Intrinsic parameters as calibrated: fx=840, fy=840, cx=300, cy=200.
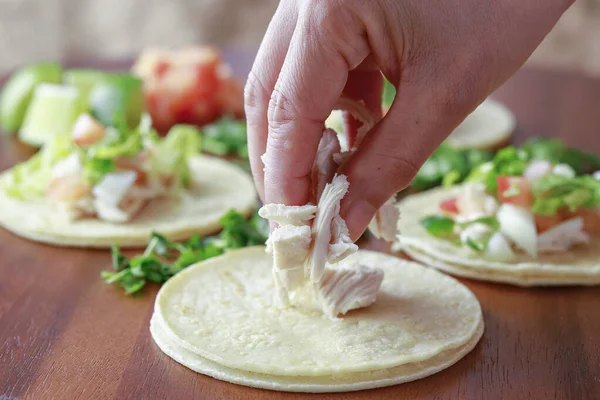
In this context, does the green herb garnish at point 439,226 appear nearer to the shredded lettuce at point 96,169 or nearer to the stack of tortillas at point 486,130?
the stack of tortillas at point 486,130

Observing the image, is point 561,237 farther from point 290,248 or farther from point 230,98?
point 230,98

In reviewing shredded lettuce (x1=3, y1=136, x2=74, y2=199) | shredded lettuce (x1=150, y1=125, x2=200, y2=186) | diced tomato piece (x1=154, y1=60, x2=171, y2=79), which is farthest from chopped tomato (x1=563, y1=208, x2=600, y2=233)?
diced tomato piece (x1=154, y1=60, x2=171, y2=79)

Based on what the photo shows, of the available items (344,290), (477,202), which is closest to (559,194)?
(477,202)

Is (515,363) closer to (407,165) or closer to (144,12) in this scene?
(407,165)

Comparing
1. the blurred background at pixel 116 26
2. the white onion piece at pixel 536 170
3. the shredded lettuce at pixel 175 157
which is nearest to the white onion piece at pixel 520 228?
the white onion piece at pixel 536 170

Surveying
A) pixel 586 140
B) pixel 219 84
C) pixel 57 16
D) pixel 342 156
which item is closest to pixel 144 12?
pixel 57 16

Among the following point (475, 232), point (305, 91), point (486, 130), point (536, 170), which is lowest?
point (486, 130)

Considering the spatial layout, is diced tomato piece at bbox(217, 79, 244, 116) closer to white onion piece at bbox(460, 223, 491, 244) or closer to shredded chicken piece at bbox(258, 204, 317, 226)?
white onion piece at bbox(460, 223, 491, 244)

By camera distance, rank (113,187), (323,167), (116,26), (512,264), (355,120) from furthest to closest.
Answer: (116,26) → (113,187) → (512,264) → (355,120) → (323,167)
